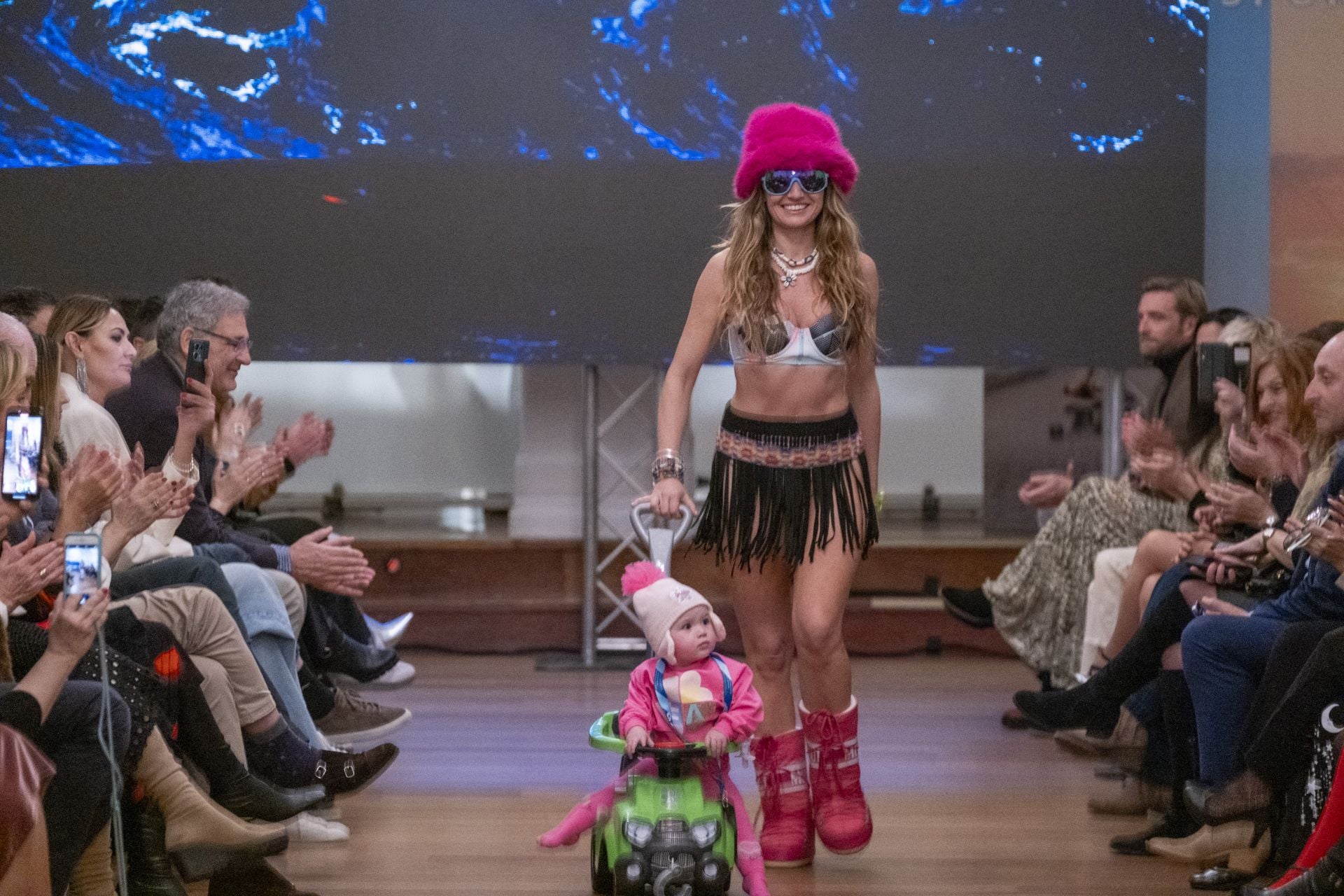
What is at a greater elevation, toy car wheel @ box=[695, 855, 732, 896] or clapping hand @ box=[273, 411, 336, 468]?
clapping hand @ box=[273, 411, 336, 468]

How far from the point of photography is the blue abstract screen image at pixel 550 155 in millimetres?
6176

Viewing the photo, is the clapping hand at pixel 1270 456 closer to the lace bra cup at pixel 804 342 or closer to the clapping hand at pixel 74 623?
the lace bra cup at pixel 804 342

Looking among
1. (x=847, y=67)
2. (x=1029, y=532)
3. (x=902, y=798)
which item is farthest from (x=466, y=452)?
(x=902, y=798)

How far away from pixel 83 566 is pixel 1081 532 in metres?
3.49

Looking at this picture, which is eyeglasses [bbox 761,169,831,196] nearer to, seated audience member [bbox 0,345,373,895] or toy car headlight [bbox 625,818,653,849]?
toy car headlight [bbox 625,818,653,849]

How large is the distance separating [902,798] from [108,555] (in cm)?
212

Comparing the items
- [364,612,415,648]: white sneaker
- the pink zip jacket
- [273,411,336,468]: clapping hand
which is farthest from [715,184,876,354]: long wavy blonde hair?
[364,612,415,648]: white sneaker

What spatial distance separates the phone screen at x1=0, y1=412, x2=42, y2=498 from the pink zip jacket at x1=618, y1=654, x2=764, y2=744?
114 centimetres

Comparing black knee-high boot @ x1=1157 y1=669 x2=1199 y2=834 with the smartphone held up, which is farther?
black knee-high boot @ x1=1157 y1=669 x2=1199 y2=834

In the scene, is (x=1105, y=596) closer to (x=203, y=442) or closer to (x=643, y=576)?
(x=643, y=576)

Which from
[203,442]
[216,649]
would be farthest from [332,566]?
[216,649]

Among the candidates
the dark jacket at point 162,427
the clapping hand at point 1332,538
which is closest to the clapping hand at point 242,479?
the dark jacket at point 162,427

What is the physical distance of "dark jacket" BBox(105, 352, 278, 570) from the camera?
414 cm

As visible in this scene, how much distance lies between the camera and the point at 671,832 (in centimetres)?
308
